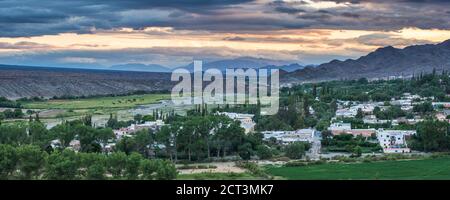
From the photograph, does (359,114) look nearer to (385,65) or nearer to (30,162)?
(30,162)

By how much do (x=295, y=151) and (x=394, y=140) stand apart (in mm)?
2703

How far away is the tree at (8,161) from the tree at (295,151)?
5.81m

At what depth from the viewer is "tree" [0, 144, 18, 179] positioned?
546 cm

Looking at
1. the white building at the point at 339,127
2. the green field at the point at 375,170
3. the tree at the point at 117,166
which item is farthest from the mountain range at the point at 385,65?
the tree at the point at 117,166

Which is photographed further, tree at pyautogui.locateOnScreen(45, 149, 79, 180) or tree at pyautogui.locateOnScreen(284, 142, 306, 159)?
tree at pyautogui.locateOnScreen(284, 142, 306, 159)

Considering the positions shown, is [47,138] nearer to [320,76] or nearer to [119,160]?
[119,160]

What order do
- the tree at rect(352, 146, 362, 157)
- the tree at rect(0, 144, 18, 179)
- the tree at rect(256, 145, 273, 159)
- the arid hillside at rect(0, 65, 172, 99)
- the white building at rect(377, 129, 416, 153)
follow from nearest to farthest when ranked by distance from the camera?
the tree at rect(0, 144, 18, 179) < the tree at rect(256, 145, 273, 159) < the tree at rect(352, 146, 362, 157) < the white building at rect(377, 129, 416, 153) < the arid hillside at rect(0, 65, 172, 99)

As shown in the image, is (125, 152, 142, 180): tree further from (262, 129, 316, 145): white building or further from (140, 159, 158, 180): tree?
(262, 129, 316, 145): white building

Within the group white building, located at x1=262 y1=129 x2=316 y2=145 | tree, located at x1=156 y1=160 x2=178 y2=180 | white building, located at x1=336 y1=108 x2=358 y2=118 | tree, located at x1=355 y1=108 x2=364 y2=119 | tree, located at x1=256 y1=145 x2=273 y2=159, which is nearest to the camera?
tree, located at x1=156 y1=160 x2=178 y2=180

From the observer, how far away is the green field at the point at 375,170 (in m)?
7.81

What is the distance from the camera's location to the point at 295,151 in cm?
1081

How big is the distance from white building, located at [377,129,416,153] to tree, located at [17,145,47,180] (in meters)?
7.31

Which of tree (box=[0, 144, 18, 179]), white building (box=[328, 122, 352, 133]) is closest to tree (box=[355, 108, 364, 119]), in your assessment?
white building (box=[328, 122, 352, 133])
